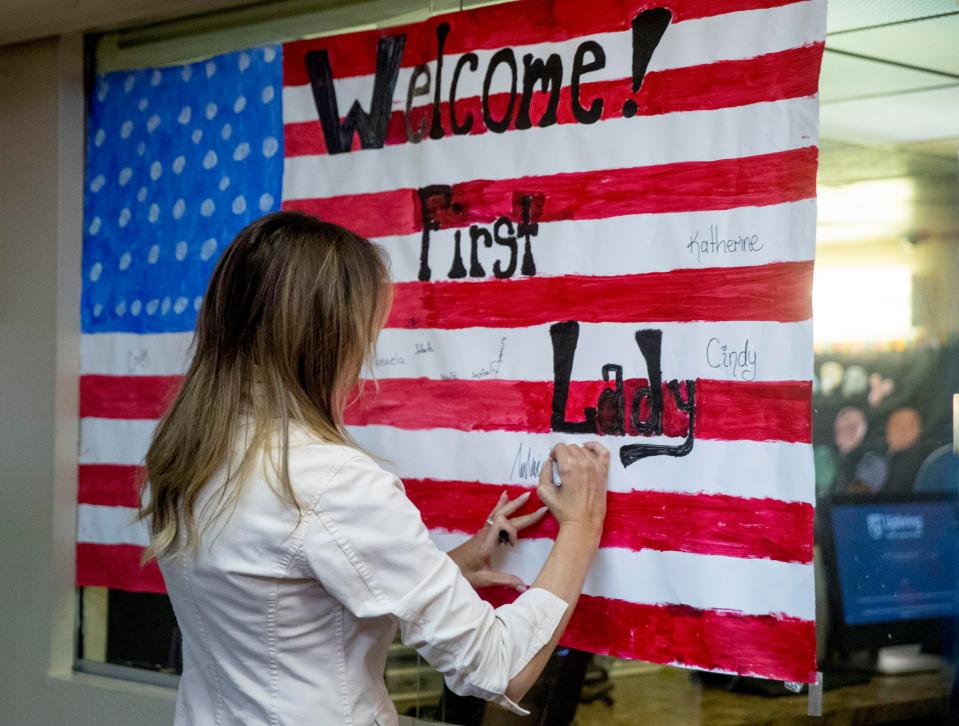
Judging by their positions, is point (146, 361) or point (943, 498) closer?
point (943, 498)

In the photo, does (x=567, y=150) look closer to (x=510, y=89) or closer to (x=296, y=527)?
(x=510, y=89)

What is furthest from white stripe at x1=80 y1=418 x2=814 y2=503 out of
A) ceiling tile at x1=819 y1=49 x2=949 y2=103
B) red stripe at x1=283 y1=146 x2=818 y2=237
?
ceiling tile at x1=819 y1=49 x2=949 y2=103

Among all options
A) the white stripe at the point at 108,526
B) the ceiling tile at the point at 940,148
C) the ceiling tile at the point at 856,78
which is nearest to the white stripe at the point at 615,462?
the ceiling tile at the point at 940,148

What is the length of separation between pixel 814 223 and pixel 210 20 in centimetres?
169

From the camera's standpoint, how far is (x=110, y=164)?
128 inches

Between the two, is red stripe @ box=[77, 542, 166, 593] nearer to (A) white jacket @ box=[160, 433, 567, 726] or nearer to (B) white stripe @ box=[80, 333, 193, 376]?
(B) white stripe @ box=[80, 333, 193, 376]

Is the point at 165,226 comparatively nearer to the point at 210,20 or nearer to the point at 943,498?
the point at 210,20

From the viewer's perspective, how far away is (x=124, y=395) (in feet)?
10.5

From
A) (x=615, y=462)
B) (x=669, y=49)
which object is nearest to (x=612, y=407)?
(x=615, y=462)

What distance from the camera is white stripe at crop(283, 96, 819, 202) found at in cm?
221

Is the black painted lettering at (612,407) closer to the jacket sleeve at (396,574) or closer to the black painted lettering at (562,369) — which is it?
the black painted lettering at (562,369)

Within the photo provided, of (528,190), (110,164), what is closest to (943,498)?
(528,190)

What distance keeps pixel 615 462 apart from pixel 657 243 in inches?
16.6

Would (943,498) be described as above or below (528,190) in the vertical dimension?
below
